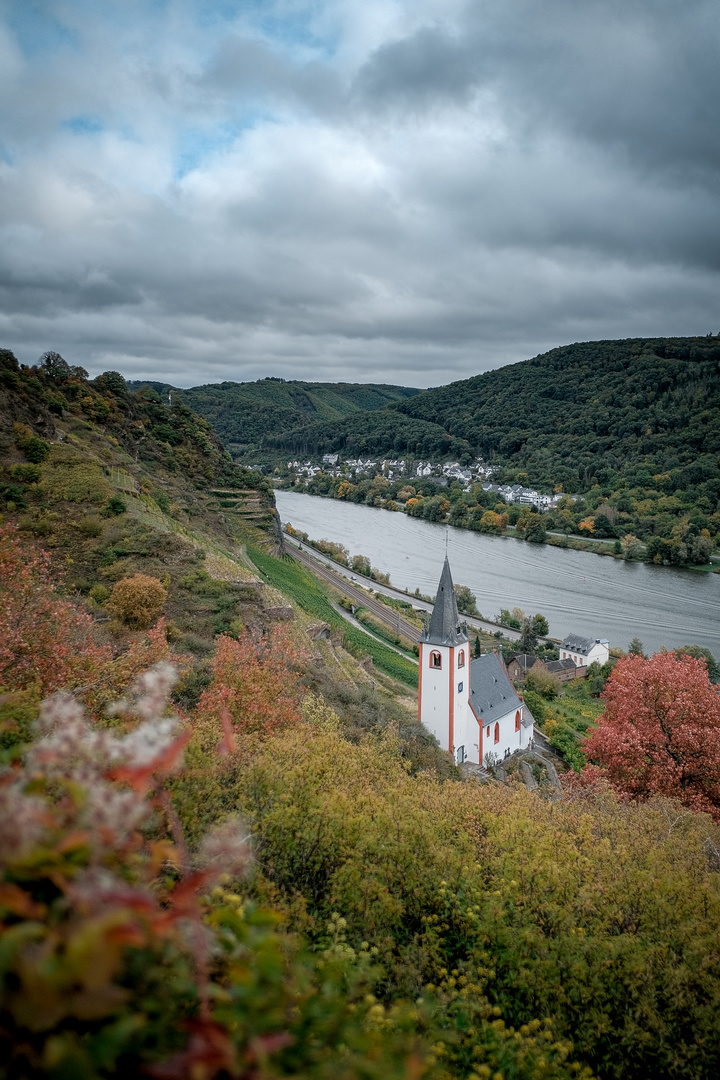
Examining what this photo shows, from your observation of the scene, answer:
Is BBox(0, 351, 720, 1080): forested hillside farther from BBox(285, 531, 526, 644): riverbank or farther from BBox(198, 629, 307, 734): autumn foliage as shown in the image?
BBox(285, 531, 526, 644): riverbank

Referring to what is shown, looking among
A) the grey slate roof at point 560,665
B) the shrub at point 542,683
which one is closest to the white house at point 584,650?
the grey slate roof at point 560,665

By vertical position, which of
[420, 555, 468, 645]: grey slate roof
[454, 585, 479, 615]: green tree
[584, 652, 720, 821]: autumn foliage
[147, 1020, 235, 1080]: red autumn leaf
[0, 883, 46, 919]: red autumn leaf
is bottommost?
[454, 585, 479, 615]: green tree

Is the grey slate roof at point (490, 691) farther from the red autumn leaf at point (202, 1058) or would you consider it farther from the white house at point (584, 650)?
the red autumn leaf at point (202, 1058)

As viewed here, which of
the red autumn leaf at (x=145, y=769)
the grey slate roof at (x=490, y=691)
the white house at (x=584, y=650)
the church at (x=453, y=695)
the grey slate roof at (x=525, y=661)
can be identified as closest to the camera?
the red autumn leaf at (x=145, y=769)

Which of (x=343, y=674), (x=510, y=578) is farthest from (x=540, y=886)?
(x=510, y=578)

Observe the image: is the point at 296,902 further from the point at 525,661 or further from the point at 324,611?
the point at 525,661

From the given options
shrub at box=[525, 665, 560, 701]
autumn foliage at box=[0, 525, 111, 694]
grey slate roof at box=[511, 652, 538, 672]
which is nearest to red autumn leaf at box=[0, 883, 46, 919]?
autumn foliage at box=[0, 525, 111, 694]
